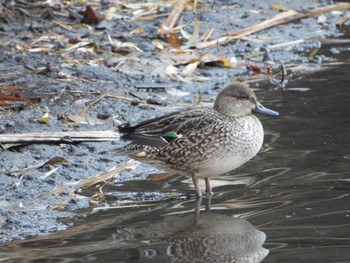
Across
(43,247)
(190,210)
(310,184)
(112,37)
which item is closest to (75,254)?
(43,247)

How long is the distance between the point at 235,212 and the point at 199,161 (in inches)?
29.5

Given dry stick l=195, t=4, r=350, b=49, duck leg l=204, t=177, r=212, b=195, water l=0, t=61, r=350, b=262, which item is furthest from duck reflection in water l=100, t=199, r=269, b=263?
dry stick l=195, t=4, r=350, b=49

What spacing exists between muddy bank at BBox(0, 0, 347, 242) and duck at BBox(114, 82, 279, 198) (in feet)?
1.29

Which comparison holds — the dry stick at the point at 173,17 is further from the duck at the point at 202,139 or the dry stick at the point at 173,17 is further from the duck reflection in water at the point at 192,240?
the duck reflection in water at the point at 192,240

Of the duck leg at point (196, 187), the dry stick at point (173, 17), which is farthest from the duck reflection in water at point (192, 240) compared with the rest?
the dry stick at point (173, 17)

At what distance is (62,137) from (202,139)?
1.64m

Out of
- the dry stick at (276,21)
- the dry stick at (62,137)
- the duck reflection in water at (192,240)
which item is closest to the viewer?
the duck reflection in water at (192,240)

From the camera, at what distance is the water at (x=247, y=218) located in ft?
22.1

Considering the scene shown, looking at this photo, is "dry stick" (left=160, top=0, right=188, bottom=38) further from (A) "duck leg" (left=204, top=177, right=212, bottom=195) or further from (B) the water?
(A) "duck leg" (left=204, top=177, right=212, bottom=195)

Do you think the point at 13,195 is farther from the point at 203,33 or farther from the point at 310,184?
the point at 203,33

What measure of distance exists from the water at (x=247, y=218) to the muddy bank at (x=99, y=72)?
31 centimetres

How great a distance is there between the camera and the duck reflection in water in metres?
6.66

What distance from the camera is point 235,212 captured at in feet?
25.1

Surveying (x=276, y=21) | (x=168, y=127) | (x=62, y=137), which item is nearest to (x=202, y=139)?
(x=168, y=127)
